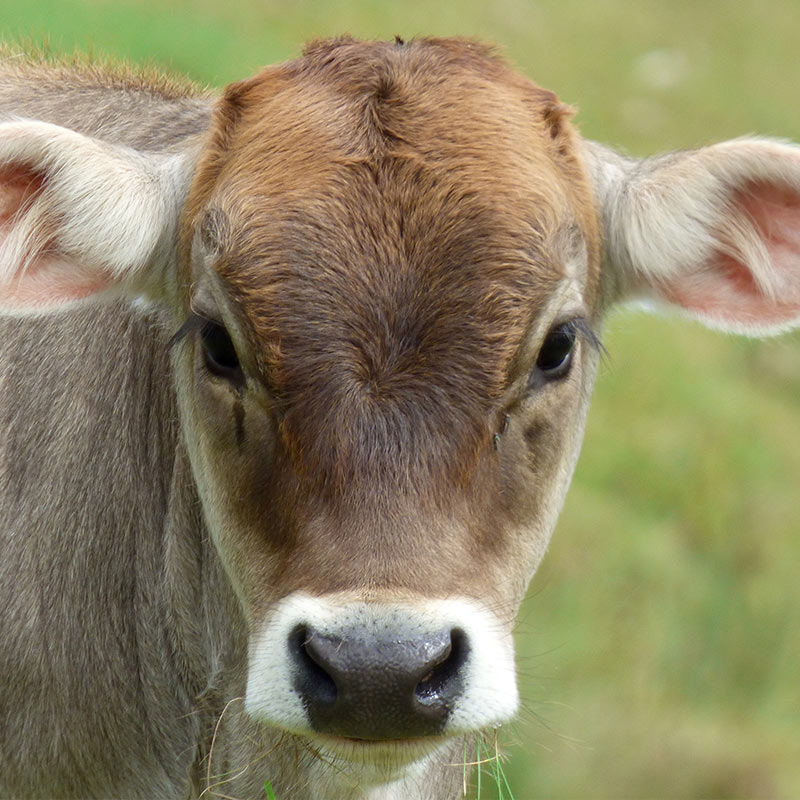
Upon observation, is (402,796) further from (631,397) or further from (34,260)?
(631,397)

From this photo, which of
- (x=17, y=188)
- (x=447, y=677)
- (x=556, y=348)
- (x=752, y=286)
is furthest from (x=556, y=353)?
(x=17, y=188)

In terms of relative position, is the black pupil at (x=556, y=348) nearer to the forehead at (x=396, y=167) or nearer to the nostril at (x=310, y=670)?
the forehead at (x=396, y=167)

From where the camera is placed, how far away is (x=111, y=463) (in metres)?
4.80

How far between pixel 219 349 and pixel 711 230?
1540 millimetres

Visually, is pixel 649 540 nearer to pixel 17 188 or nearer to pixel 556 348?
pixel 556 348

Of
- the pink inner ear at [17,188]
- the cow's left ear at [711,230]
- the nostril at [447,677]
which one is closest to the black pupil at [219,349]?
the pink inner ear at [17,188]

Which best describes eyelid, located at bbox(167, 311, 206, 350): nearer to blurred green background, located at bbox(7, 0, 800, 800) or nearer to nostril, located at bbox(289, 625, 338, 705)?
nostril, located at bbox(289, 625, 338, 705)

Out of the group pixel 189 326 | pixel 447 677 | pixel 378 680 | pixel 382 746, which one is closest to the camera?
pixel 378 680

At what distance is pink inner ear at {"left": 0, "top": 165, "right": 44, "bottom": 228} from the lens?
13.9 feet

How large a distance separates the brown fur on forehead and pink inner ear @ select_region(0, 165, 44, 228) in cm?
49

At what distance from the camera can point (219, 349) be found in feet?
13.2

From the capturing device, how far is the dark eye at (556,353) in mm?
3969

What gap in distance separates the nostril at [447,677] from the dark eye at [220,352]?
0.99 meters

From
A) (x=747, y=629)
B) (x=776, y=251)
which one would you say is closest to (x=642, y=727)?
(x=747, y=629)
